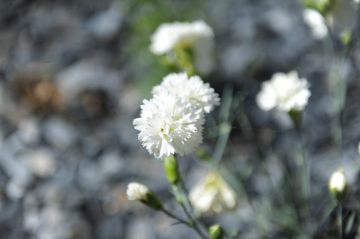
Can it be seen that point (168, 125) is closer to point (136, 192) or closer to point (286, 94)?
point (136, 192)

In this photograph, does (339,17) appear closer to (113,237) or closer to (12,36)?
(113,237)

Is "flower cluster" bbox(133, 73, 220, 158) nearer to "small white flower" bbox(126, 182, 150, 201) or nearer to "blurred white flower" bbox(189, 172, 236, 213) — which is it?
"small white flower" bbox(126, 182, 150, 201)

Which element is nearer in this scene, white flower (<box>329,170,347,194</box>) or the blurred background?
white flower (<box>329,170,347,194</box>)

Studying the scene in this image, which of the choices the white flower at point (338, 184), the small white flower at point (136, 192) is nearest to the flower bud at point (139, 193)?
the small white flower at point (136, 192)

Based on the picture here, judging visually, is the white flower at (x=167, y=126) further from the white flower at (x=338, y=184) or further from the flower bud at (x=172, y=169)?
the white flower at (x=338, y=184)

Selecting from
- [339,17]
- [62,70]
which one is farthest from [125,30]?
[339,17]

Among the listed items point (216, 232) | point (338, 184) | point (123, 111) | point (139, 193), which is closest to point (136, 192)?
point (139, 193)

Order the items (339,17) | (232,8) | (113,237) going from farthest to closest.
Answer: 1. (232,8)
2. (113,237)
3. (339,17)

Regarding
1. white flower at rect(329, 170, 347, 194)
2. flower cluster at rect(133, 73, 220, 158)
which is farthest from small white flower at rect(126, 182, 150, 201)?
white flower at rect(329, 170, 347, 194)
